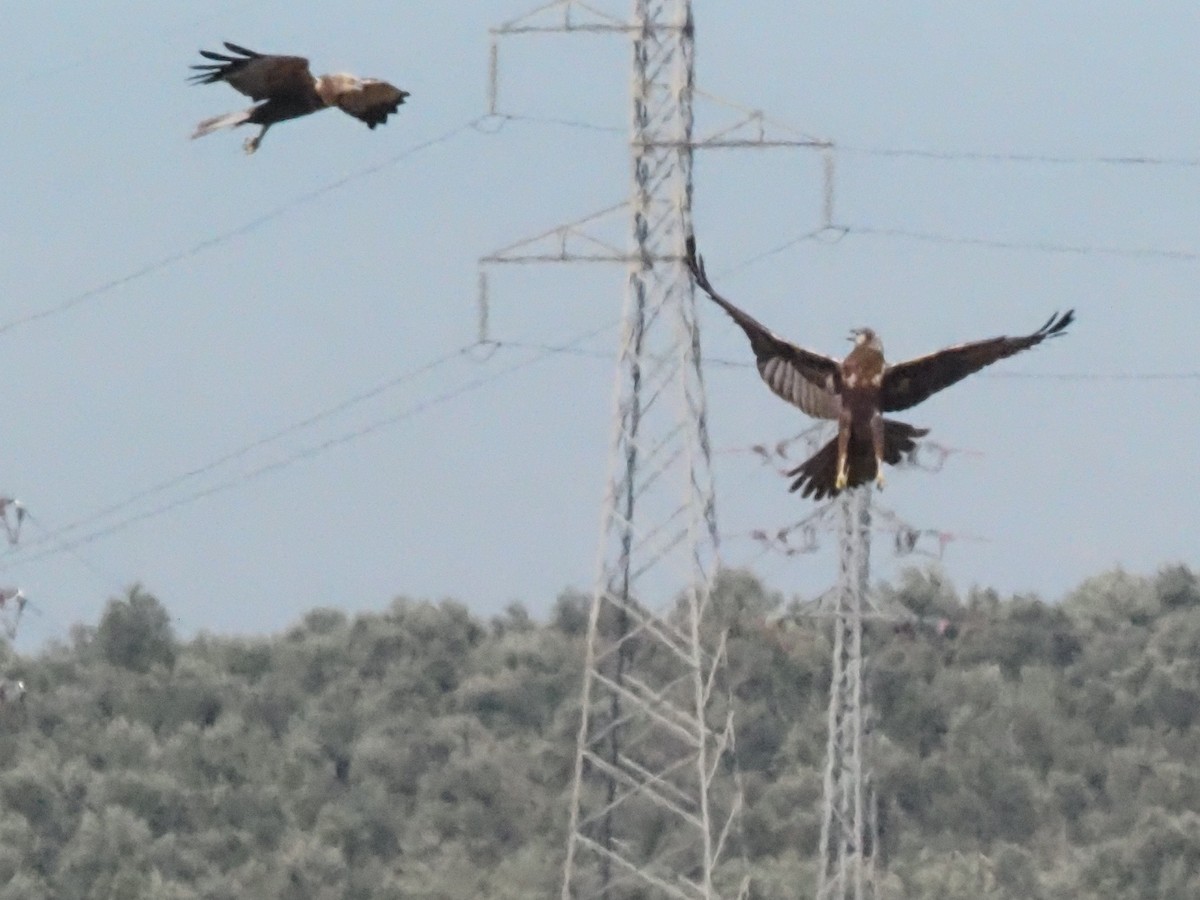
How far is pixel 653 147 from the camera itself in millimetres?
36969

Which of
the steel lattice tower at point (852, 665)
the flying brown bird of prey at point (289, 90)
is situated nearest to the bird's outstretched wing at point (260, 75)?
the flying brown bird of prey at point (289, 90)

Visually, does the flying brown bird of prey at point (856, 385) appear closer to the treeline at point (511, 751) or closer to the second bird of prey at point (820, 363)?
the second bird of prey at point (820, 363)

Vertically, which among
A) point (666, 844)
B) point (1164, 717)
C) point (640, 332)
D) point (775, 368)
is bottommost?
point (775, 368)

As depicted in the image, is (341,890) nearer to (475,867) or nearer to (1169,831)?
(475,867)

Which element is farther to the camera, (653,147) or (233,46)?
(653,147)

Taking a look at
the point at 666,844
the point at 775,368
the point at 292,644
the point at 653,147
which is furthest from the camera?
the point at 292,644

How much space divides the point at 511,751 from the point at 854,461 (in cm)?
7379

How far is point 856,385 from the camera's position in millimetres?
24984

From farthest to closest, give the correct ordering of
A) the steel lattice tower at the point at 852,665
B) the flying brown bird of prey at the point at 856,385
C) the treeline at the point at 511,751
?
the treeline at the point at 511,751 < the steel lattice tower at the point at 852,665 < the flying brown bird of prey at the point at 856,385

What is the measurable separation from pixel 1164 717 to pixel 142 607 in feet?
66.3

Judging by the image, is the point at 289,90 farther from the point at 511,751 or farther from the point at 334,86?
the point at 511,751

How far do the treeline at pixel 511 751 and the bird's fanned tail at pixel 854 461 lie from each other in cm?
A: 4983

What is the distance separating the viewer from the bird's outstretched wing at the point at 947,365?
25.4m

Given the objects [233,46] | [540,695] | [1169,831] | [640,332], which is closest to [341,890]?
[1169,831]
